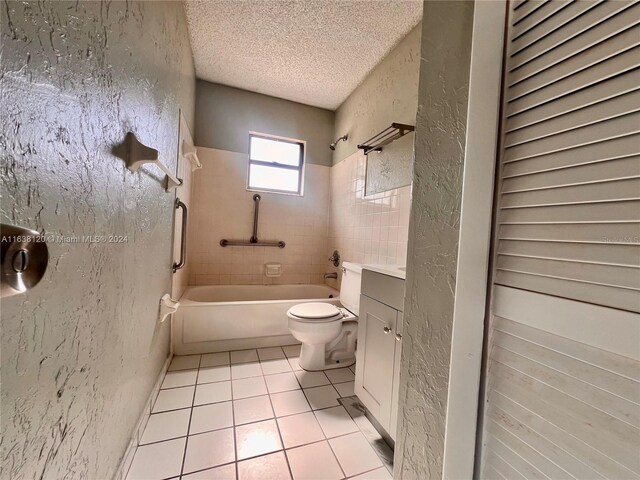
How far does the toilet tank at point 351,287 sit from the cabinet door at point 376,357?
54 centimetres

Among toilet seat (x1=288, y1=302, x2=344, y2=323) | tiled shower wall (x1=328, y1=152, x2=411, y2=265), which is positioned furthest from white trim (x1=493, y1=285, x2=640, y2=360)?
toilet seat (x1=288, y1=302, x2=344, y2=323)

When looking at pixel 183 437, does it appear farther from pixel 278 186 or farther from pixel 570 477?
pixel 278 186

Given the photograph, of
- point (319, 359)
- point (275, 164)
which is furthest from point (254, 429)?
point (275, 164)

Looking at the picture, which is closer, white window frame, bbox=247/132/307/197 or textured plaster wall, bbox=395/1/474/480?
textured plaster wall, bbox=395/1/474/480

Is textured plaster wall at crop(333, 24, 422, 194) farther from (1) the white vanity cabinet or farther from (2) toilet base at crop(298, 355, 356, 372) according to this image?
(2) toilet base at crop(298, 355, 356, 372)

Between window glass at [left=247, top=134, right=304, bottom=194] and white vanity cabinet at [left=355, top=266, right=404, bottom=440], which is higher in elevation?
window glass at [left=247, top=134, right=304, bottom=194]

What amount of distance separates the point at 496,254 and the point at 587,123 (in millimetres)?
249

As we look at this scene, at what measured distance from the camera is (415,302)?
2.30ft

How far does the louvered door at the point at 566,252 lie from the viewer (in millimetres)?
334

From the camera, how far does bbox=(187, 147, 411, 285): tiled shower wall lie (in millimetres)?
2473

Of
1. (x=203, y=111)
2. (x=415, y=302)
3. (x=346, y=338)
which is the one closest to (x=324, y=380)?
(x=346, y=338)

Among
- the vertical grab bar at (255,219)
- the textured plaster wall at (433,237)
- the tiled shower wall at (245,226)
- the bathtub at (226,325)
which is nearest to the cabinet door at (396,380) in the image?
the textured plaster wall at (433,237)

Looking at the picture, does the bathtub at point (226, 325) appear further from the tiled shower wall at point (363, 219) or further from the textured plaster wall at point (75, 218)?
the textured plaster wall at point (75, 218)

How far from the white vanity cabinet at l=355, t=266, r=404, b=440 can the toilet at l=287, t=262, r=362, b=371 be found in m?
0.38
